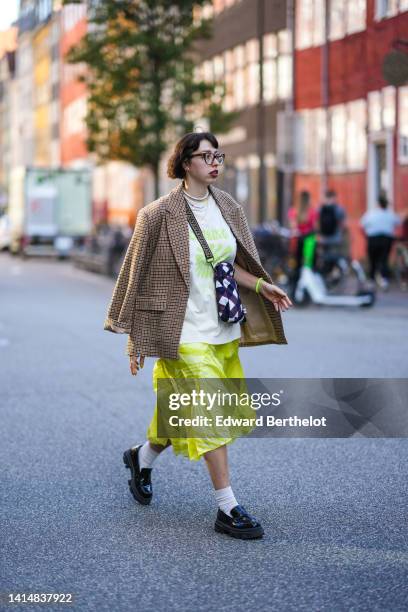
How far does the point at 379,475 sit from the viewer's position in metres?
8.05

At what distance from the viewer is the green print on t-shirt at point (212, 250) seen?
21.8 feet

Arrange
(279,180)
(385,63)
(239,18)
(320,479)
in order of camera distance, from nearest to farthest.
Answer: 1. (320,479)
2. (385,63)
3. (279,180)
4. (239,18)

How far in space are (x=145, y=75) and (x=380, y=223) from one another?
49.4ft

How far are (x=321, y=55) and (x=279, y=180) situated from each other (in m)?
5.80

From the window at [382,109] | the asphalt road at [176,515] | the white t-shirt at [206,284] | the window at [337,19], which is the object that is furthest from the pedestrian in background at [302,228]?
the white t-shirt at [206,284]

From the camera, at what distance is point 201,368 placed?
21.5 ft

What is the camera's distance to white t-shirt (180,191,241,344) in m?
6.59

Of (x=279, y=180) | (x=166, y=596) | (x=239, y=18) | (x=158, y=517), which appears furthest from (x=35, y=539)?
(x=239, y=18)

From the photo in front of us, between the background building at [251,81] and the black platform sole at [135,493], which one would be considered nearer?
the black platform sole at [135,493]

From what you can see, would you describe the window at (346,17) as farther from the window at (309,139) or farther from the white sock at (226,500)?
the white sock at (226,500)

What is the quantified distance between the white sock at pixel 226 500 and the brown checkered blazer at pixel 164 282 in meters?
0.63

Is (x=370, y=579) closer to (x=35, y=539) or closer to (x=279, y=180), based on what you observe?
(x=35, y=539)

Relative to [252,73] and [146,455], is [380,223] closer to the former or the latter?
[146,455]

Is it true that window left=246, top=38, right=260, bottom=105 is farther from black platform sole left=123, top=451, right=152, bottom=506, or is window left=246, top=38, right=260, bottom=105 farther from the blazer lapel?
the blazer lapel
